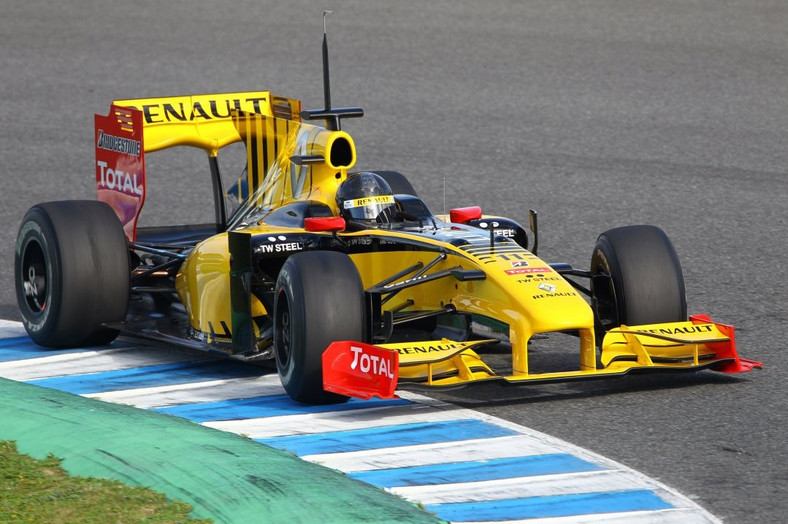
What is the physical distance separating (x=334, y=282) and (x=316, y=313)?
186 mm

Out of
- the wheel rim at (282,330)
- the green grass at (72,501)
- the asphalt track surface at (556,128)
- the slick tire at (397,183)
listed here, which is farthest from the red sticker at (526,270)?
the green grass at (72,501)

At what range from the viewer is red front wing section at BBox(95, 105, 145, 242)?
930 centimetres

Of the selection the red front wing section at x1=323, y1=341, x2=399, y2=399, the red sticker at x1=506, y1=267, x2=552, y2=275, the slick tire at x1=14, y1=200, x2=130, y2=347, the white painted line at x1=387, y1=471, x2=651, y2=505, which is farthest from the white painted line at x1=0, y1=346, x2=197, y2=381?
the white painted line at x1=387, y1=471, x2=651, y2=505

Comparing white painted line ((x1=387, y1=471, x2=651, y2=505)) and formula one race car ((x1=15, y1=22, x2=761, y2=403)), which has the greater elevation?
formula one race car ((x1=15, y1=22, x2=761, y2=403))

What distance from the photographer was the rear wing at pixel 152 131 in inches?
369

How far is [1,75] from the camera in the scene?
1922 cm

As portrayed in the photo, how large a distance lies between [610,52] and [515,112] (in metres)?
3.60

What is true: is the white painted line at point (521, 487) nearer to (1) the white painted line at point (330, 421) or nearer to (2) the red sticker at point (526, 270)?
(1) the white painted line at point (330, 421)

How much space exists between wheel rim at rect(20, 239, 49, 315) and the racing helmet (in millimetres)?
1925

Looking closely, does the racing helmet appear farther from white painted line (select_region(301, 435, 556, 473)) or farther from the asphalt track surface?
white painted line (select_region(301, 435, 556, 473))

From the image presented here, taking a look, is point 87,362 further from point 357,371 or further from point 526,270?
point 526,270

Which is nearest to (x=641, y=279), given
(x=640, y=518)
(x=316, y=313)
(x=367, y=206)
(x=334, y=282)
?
(x=367, y=206)

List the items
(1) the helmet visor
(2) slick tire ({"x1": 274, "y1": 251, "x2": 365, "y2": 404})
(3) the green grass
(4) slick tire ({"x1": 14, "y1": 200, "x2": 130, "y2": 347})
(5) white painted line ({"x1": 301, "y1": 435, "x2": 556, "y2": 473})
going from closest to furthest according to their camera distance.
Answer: (3) the green grass < (5) white painted line ({"x1": 301, "y1": 435, "x2": 556, "y2": 473}) < (2) slick tire ({"x1": 274, "y1": 251, "x2": 365, "y2": 404}) < (1) the helmet visor < (4) slick tire ({"x1": 14, "y1": 200, "x2": 130, "y2": 347})

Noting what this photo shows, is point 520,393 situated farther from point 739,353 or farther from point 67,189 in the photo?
point 67,189
